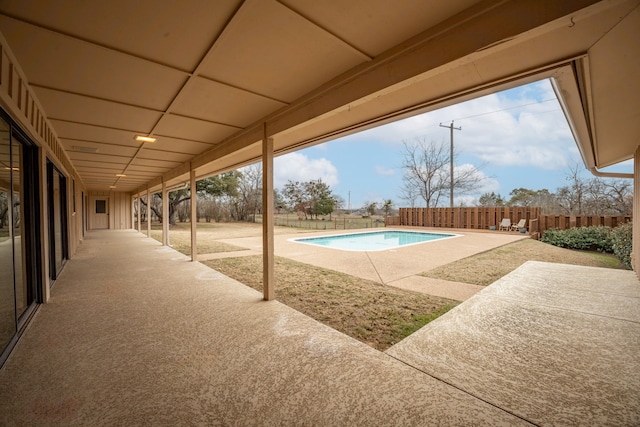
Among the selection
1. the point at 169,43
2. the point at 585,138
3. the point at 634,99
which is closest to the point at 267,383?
the point at 169,43

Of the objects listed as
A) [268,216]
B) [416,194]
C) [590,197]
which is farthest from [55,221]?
[416,194]

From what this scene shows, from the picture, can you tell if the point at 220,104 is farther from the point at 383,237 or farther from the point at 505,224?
the point at 505,224

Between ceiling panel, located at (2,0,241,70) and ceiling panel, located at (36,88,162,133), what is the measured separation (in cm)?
143

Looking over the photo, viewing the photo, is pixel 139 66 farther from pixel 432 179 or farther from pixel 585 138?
pixel 432 179

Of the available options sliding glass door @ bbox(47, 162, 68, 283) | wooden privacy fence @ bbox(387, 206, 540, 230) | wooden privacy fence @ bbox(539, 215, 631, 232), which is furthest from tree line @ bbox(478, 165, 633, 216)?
sliding glass door @ bbox(47, 162, 68, 283)

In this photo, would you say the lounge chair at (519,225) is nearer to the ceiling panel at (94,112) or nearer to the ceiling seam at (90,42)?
the ceiling panel at (94,112)

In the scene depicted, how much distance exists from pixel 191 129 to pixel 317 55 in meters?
2.75

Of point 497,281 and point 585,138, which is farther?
point 497,281

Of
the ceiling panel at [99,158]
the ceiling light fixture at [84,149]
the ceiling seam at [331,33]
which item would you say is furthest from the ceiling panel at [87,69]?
the ceiling panel at [99,158]

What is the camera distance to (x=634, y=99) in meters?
2.62

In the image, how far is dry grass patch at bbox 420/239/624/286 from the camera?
516cm

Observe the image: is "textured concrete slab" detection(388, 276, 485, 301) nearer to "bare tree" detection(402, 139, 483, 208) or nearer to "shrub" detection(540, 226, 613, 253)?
"shrub" detection(540, 226, 613, 253)

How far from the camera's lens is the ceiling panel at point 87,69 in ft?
6.15

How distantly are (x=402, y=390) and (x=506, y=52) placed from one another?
2.35 m
